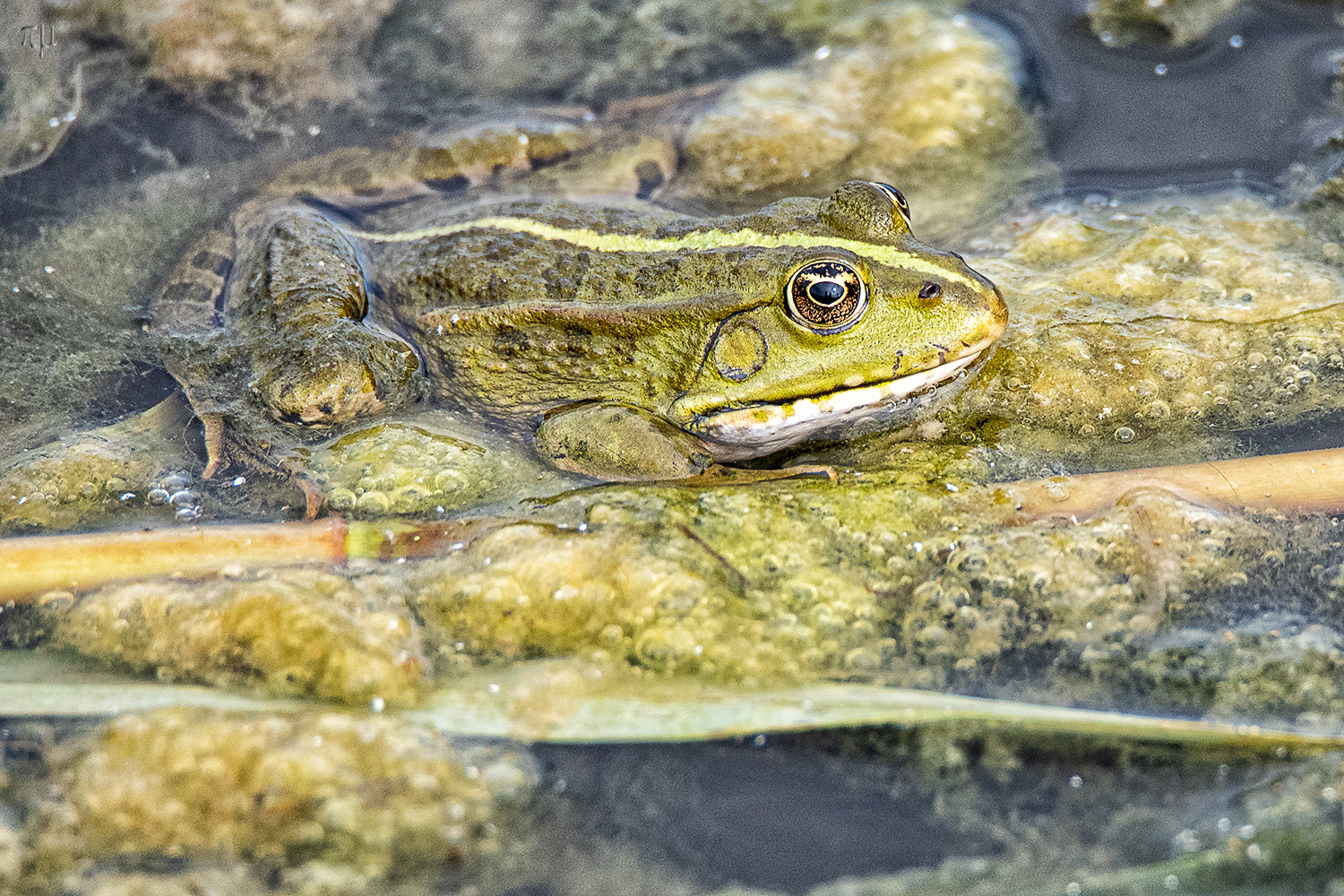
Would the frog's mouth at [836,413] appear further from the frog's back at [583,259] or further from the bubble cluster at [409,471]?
the bubble cluster at [409,471]

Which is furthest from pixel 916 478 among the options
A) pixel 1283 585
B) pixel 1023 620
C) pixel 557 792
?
pixel 557 792

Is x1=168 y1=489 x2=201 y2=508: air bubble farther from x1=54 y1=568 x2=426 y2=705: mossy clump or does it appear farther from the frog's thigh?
the frog's thigh

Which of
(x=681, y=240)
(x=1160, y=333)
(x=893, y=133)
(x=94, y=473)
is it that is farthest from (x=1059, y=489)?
(x=94, y=473)

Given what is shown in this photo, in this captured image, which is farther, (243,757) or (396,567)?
(396,567)

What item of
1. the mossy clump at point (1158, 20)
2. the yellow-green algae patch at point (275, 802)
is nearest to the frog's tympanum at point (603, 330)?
the yellow-green algae patch at point (275, 802)

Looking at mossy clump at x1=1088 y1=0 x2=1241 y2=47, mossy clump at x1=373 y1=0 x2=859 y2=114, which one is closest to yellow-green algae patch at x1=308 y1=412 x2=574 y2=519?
mossy clump at x1=373 y1=0 x2=859 y2=114

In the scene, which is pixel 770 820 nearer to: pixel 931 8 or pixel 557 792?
pixel 557 792

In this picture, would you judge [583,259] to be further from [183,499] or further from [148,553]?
[148,553]
